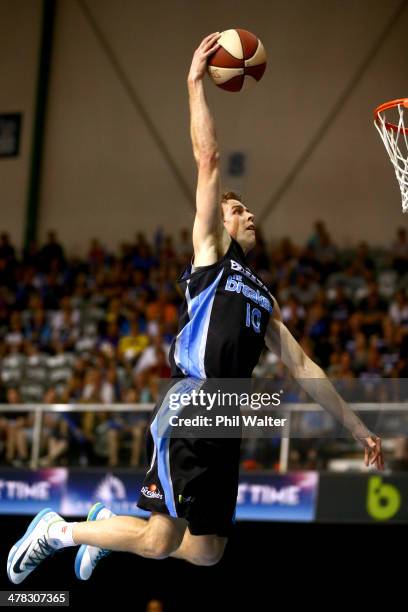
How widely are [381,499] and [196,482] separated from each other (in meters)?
5.82

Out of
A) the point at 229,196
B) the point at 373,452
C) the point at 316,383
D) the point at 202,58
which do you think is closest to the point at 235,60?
the point at 202,58

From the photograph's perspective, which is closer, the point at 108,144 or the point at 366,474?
the point at 366,474

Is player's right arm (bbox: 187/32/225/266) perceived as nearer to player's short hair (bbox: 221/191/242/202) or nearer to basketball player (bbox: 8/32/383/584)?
basketball player (bbox: 8/32/383/584)

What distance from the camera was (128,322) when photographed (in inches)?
653

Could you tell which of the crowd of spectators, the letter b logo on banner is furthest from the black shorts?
the crowd of spectators

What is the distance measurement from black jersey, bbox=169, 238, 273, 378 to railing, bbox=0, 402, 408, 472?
4927mm

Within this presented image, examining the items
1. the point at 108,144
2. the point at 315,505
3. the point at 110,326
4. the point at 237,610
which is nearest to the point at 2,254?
the point at 108,144

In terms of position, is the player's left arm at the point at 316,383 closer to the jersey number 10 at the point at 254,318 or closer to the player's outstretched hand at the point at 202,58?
the jersey number 10 at the point at 254,318

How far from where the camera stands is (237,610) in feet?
43.5

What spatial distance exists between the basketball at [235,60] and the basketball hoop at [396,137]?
982 millimetres

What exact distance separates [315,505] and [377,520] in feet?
2.19

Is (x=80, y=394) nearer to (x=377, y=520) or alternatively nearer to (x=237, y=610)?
(x=237, y=610)

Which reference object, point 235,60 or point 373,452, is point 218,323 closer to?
point 373,452

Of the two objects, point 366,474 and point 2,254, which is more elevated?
point 2,254
